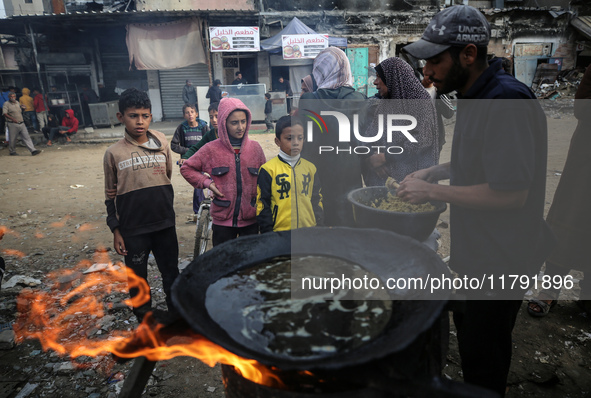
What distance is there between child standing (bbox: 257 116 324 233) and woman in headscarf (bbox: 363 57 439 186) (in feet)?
2.81

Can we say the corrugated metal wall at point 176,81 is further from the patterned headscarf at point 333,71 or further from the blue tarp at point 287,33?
the patterned headscarf at point 333,71

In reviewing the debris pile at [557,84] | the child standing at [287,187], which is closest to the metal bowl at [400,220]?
the child standing at [287,187]

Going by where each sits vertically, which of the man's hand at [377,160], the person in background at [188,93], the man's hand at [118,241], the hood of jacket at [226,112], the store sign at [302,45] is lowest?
the man's hand at [118,241]

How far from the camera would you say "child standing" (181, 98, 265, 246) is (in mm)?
3420

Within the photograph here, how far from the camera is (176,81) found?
18844 mm

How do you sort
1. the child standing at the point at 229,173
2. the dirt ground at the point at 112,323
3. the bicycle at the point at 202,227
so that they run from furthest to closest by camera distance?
the bicycle at the point at 202,227 → the child standing at the point at 229,173 → the dirt ground at the point at 112,323

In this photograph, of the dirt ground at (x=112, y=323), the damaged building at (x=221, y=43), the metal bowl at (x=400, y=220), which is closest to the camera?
the metal bowl at (x=400, y=220)

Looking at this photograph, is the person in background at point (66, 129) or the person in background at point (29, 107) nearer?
the person in background at point (66, 129)

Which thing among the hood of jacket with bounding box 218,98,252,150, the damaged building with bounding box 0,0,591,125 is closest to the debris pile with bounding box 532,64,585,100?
the damaged building with bounding box 0,0,591,125

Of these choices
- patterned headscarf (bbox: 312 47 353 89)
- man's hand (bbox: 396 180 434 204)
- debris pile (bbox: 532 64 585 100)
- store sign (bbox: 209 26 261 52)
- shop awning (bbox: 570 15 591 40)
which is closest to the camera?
man's hand (bbox: 396 180 434 204)

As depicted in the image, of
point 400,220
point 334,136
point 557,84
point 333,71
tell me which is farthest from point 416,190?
point 557,84

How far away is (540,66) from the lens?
20.1 m

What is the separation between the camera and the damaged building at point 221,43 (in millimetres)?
15961

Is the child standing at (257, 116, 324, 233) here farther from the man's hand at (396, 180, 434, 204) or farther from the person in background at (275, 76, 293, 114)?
the person in background at (275, 76, 293, 114)
